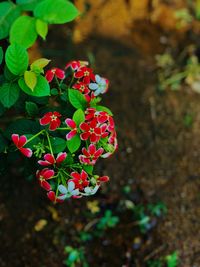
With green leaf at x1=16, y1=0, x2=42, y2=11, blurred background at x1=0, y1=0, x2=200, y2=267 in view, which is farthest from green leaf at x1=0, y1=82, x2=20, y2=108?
blurred background at x1=0, y1=0, x2=200, y2=267

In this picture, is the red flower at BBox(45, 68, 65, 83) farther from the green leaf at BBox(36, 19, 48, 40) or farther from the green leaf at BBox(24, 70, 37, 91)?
the green leaf at BBox(36, 19, 48, 40)

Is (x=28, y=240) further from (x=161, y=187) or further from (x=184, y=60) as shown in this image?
(x=184, y=60)

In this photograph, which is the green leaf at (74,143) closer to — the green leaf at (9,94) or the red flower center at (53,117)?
the red flower center at (53,117)

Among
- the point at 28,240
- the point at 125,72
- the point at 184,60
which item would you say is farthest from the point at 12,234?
the point at 184,60

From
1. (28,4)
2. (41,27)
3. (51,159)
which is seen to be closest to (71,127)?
(51,159)

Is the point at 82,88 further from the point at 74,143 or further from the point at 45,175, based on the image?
the point at 45,175

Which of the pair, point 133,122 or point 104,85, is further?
point 133,122

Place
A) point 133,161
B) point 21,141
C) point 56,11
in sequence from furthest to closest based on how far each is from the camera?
point 133,161 < point 56,11 < point 21,141
